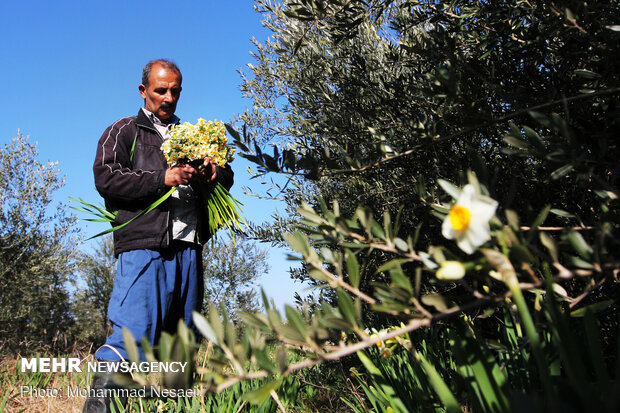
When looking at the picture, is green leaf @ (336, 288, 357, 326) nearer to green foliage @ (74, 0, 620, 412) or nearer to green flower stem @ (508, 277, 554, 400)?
green foliage @ (74, 0, 620, 412)

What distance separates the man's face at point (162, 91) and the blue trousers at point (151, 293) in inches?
38.7

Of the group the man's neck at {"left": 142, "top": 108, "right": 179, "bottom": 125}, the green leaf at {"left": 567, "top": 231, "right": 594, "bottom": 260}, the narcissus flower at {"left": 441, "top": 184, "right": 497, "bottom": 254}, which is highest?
the man's neck at {"left": 142, "top": 108, "right": 179, "bottom": 125}

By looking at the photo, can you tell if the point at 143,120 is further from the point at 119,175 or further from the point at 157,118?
the point at 119,175

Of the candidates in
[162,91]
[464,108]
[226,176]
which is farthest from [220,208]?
[464,108]

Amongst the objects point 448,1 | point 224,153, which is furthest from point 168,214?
point 448,1

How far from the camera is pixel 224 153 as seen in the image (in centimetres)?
276

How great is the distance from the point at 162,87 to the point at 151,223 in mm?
969

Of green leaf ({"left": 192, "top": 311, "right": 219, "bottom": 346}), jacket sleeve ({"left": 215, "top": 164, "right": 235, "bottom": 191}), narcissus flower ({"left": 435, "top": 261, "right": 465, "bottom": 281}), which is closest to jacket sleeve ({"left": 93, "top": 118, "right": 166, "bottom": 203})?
jacket sleeve ({"left": 215, "top": 164, "right": 235, "bottom": 191})

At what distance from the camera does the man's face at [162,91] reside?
9.18 feet

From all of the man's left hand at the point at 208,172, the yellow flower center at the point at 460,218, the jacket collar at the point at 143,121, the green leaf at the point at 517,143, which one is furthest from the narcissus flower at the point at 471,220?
the jacket collar at the point at 143,121

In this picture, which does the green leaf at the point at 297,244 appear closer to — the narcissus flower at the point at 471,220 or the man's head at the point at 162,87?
the narcissus flower at the point at 471,220

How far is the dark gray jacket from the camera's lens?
7.85 feet

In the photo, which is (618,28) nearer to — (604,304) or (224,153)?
(604,304)

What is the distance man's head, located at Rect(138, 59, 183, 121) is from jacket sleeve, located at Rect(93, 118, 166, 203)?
342 mm
